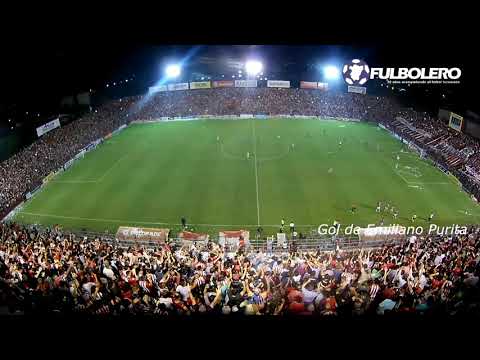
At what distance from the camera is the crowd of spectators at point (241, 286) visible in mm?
6990

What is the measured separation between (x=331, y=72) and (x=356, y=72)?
34555 mm

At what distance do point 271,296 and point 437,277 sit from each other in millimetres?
3581

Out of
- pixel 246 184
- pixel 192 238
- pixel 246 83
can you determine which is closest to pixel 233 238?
pixel 192 238

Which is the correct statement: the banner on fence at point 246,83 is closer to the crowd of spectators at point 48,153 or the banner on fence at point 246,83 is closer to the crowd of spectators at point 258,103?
the crowd of spectators at point 258,103

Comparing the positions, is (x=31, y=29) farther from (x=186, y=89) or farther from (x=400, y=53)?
(x=186, y=89)

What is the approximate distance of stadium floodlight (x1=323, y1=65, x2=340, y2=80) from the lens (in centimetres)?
4319

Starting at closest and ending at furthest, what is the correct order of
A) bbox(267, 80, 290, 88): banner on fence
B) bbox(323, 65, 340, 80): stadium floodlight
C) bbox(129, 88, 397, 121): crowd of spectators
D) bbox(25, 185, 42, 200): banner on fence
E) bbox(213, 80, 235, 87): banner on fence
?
bbox(25, 185, 42, 200): banner on fence < bbox(129, 88, 397, 121): crowd of spectators < bbox(323, 65, 340, 80): stadium floodlight < bbox(267, 80, 290, 88): banner on fence < bbox(213, 80, 235, 87): banner on fence

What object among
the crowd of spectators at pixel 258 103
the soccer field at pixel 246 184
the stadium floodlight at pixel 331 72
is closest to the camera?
the soccer field at pixel 246 184

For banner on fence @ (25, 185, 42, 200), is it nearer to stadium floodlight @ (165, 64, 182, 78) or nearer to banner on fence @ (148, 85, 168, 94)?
banner on fence @ (148, 85, 168, 94)

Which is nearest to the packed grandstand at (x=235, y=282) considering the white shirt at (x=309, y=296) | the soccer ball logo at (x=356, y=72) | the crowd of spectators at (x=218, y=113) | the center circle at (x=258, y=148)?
the white shirt at (x=309, y=296)

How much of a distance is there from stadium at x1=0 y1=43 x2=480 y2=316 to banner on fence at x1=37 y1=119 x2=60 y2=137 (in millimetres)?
152

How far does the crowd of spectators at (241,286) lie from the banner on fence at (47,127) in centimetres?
2197

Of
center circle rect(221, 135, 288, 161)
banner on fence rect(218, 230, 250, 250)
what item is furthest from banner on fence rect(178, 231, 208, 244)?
center circle rect(221, 135, 288, 161)

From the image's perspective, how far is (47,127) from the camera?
3014 centimetres
